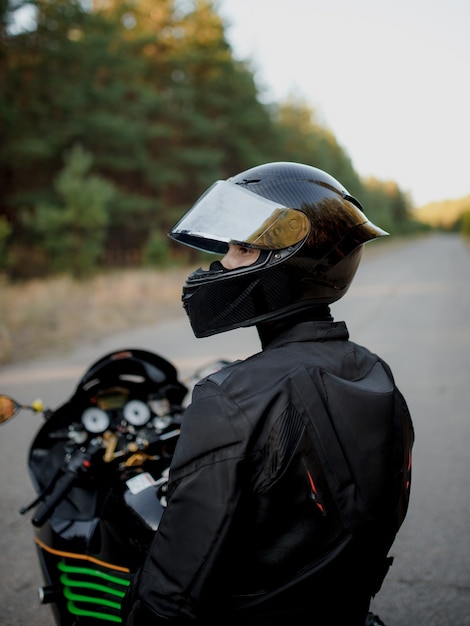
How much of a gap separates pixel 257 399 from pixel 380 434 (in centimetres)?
33

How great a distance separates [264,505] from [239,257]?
0.65 metres

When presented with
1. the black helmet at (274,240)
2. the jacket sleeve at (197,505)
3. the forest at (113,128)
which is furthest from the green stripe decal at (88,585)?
the forest at (113,128)

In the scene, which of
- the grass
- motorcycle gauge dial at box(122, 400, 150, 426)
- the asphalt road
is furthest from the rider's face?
the grass

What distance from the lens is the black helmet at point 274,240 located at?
1.48 m

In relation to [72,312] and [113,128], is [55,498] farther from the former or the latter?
[113,128]

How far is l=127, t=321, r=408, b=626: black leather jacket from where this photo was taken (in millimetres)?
1228

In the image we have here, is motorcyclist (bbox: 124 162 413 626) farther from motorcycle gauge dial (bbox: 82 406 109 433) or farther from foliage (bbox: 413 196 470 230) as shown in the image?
foliage (bbox: 413 196 470 230)

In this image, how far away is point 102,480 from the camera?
2.07 meters

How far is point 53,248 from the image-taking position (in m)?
18.6

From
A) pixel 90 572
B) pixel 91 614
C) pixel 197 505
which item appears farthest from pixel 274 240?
pixel 91 614

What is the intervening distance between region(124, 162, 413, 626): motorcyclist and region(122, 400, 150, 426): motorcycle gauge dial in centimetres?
99

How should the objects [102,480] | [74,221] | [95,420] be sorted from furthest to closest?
[74,221] → [95,420] → [102,480]

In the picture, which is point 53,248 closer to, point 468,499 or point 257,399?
point 468,499

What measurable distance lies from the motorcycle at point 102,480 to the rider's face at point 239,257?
30.9 inches
